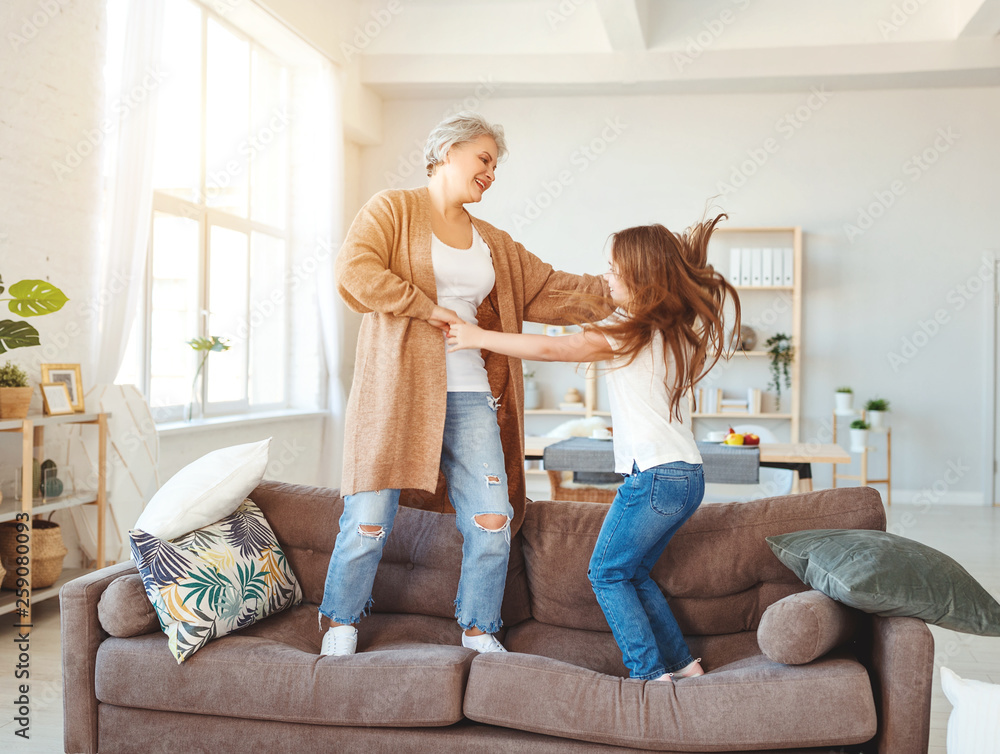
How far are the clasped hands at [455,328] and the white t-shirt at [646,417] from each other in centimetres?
33

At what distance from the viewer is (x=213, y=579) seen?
6.34 ft

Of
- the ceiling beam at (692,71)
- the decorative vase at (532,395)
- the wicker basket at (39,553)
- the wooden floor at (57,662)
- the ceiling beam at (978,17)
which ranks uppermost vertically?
the ceiling beam at (978,17)

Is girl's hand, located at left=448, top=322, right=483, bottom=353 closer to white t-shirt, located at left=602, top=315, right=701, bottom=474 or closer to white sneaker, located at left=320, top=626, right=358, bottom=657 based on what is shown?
white t-shirt, located at left=602, top=315, right=701, bottom=474

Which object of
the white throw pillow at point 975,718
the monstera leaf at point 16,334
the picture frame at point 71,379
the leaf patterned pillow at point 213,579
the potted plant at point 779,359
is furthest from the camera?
the potted plant at point 779,359

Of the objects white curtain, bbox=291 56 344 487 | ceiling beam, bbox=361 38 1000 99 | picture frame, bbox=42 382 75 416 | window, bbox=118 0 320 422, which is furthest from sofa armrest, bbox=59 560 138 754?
ceiling beam, bbox=361 38 1000 99

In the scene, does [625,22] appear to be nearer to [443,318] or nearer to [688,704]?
[443,318]

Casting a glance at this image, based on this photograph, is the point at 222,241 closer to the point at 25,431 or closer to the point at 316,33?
the point at 316,33

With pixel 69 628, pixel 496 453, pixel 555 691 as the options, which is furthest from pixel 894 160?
pixel 69 628

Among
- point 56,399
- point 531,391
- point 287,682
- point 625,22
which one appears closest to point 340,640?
point 287,682

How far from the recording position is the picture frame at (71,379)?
12.2 ft

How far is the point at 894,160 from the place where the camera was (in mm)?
6547

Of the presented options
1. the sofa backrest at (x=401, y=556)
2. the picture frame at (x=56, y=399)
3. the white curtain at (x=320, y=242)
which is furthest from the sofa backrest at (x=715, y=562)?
the white curtain at (x=320, y=242)

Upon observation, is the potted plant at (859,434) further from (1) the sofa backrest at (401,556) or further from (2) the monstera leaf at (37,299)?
(2) the monstera leaf at (37,299)

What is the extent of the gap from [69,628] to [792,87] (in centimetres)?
628
